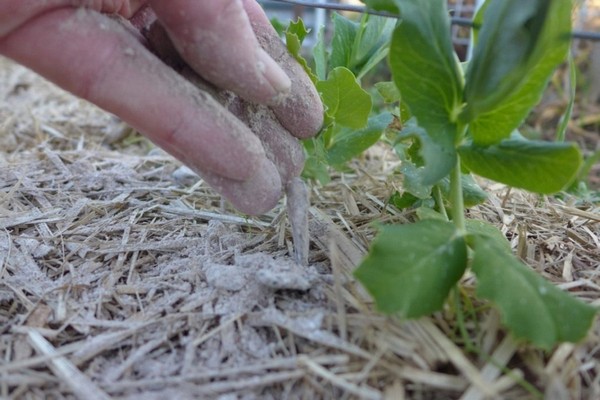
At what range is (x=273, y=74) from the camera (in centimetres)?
88

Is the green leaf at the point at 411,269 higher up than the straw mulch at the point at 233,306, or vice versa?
the green leaf at the point at 411,269

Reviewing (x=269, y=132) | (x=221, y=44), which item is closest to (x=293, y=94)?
(x=269, y=132)

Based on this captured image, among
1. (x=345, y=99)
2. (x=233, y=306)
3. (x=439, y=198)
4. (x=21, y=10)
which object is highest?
(x=21, y=10)

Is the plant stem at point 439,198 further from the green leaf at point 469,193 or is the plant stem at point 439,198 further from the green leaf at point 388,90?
the green leaf at point 388,90

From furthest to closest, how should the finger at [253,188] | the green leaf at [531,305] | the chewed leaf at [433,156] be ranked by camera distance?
the finger at [253,188]
the chewed leaf at [433,156]
the green leaf at [531,305]

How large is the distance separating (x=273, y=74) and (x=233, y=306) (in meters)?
0.36

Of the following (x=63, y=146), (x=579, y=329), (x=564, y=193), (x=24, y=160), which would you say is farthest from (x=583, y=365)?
(x=63, y=146)

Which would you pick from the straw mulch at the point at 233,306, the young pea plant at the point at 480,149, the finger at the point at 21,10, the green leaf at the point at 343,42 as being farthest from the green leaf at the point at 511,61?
the finger at the point at 21,10

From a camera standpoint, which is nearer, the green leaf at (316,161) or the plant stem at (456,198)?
the plant stem at (456,198)

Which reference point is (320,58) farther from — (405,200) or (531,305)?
(531,305)

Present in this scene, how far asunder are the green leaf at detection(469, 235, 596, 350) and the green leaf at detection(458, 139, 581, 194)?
162mm

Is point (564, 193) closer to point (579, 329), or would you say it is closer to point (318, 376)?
point (579, 329)

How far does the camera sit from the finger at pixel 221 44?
2.70 ft

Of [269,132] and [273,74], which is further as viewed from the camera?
[269,132]
